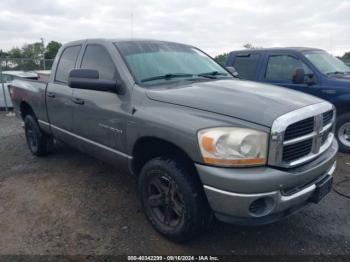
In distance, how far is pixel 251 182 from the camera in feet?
8.23

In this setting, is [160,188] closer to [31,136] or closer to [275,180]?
[275,180]

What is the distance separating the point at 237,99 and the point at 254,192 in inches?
31.7

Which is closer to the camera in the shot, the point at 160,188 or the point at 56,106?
the point at 160,188

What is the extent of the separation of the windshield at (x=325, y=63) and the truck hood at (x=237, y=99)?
3277mm

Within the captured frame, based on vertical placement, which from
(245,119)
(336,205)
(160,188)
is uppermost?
(245,119)

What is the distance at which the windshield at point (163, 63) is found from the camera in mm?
3557

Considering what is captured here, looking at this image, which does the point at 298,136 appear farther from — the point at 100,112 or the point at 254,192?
the point at 100,112

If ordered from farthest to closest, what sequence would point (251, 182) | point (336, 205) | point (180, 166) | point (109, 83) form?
point (336, 205) → point (109, 83) → point (180, 166) → point (251, 182)

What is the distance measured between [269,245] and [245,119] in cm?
129

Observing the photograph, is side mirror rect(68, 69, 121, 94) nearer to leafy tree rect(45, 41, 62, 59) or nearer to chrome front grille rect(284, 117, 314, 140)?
chrome front grille rect(284, 117, 314, 140)

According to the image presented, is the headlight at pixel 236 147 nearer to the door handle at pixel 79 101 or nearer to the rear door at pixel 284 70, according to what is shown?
the door handle at pixel 79 101

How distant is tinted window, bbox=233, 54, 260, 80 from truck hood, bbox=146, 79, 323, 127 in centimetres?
353

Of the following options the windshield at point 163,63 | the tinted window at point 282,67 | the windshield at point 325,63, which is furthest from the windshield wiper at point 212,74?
the windshield at point 325,63

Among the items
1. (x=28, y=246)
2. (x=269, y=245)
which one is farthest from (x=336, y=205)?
(x=28, y=246)
